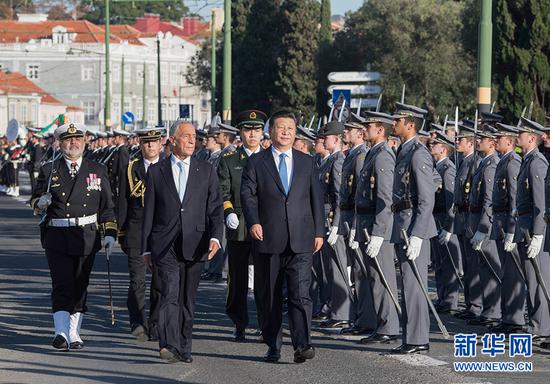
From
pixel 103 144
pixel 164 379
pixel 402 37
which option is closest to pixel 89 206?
pixel 164 379

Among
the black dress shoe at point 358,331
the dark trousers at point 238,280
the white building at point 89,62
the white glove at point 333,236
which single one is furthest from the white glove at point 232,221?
the white building at point 89,62

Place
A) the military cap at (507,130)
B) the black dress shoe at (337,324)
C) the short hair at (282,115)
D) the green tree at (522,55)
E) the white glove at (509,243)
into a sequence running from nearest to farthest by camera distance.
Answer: the short hair at (282,115), the white glove at (509,243), the military cap at (507,130), the black dress shoe at (337,324), the green tree at (522,55)

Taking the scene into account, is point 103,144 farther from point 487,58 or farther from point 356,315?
point 356,315

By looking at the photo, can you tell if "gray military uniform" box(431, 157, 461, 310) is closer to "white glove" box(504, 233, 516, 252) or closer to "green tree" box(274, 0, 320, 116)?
"white glove" box(504, 233, 516, 252)

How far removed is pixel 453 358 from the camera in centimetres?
1243

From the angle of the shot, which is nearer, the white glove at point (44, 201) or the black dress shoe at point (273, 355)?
the black dress shoe at point (273, 355)

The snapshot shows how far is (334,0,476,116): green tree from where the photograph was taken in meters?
55.9

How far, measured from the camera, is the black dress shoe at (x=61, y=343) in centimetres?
1298

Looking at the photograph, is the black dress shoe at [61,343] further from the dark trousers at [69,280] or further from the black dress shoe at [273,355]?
the black dress shoe at [273,355]

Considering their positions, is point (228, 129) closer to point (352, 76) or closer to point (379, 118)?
point (379, 118)

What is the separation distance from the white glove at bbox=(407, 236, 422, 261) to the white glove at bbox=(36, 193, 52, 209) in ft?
10.5

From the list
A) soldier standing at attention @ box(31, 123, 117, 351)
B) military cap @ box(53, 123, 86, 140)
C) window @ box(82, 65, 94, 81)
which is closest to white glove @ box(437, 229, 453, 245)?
soldier standing at attention @ box(31, 123, 117, 351)

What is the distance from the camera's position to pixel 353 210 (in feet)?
48.6

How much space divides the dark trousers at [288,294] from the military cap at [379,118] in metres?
1.88
